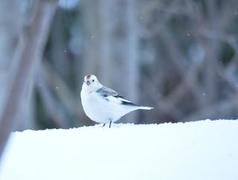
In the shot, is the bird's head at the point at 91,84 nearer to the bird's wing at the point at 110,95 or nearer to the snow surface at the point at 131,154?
the bird's wing at the point at 110,95

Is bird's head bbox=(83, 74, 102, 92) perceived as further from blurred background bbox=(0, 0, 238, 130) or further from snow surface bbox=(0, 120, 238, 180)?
blurred background bbox=(0, 0, 238, 130)

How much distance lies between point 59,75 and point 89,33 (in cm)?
262

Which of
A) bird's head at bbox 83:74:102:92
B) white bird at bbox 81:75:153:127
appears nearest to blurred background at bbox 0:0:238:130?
bird's head at bbox 83:74:102:92

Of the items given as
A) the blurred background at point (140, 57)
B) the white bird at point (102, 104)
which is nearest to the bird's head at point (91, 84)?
the white bird at point (102, 104)

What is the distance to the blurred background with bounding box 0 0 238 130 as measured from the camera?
632 inches

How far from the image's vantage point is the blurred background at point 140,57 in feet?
52.7

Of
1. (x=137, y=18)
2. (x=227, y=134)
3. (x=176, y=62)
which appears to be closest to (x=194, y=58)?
(x=176, y=62)

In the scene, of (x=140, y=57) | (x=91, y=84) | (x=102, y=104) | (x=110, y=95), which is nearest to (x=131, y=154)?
(x=102, y=104)

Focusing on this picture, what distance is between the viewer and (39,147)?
605 cm

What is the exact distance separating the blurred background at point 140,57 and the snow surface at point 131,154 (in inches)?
341

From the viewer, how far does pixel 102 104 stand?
7559mm

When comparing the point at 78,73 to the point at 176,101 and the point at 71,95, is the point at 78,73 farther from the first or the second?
the point at 176,101

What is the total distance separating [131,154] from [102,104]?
1.97m

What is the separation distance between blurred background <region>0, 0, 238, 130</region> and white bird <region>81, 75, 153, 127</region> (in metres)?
7.27
